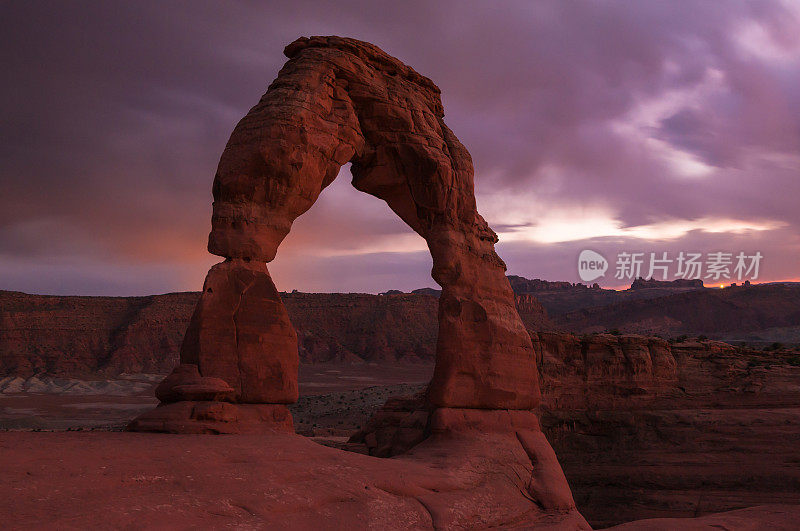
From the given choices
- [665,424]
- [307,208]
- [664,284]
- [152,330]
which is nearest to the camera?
[307,208]

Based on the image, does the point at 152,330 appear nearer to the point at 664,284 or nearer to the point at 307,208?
the point at 307,208

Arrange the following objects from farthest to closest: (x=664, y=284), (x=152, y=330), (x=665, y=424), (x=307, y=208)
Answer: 1. (x=664, y=284)
2. (x=152, y=330)
3. (x=665, y=424)
4. (x=307, y=208)

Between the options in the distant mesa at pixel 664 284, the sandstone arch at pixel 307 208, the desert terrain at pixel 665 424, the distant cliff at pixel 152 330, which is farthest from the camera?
the distant mesa at pixel 664 284

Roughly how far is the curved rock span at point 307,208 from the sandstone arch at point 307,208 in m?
0.02

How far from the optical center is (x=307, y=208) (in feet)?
33.4

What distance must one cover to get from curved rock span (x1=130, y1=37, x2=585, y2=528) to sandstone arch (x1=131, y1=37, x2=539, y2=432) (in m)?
0.02

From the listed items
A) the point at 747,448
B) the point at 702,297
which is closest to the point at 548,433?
the point at 747,448

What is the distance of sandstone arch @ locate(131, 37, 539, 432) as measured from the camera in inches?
344

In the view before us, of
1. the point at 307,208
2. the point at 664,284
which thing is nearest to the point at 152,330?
the point at 307,208

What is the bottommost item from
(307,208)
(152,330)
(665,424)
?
(152,330)

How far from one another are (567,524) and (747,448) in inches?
301

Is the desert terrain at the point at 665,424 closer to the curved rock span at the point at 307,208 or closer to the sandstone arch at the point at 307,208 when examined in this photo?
the curved rock span at the point at 307,208

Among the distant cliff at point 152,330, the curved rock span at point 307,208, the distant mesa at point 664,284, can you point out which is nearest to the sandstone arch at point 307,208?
the curved rock span at point 307,208

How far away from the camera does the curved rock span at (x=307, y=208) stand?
28.7ft
